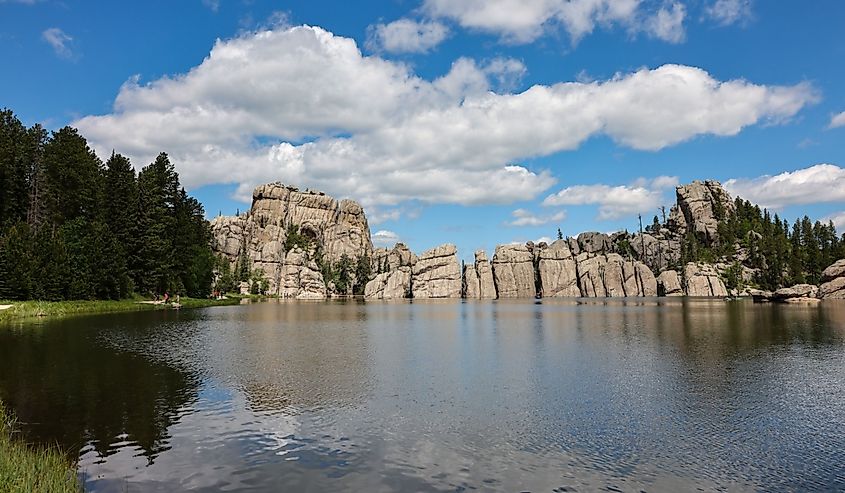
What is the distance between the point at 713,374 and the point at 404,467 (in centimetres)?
2370

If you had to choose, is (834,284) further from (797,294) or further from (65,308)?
(65,308)

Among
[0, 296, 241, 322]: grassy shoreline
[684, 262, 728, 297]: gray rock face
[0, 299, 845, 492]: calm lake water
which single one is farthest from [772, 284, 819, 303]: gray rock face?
[0, 296, 241, 322]: grassy shoreline

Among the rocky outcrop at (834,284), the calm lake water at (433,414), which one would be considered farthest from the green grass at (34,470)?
the rocky outcrop at (834,284)

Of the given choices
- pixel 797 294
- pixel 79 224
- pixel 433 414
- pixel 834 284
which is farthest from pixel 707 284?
pixel 433 414

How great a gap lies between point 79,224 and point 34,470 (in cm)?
8456

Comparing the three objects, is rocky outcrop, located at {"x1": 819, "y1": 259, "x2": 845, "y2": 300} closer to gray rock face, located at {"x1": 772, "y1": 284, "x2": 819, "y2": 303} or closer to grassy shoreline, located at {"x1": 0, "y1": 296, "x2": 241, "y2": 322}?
gray rock face, located at {"x1": 772, "y1": 284, "x2": 819, "y2": 303}

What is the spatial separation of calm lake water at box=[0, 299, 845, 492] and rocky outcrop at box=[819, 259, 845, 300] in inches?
4489

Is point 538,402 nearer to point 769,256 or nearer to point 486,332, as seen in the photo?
point 486,332

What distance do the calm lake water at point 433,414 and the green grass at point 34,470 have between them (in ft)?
2.61

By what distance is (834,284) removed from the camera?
13912 centimetres

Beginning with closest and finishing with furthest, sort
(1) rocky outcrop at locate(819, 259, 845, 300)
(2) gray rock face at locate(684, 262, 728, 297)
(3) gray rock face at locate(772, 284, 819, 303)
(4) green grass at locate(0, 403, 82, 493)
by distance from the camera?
(4) green grass at locate(0, 403, 82, 493), (3) gray rock face at locate(772, 284, 819, 303), (1) rocky outcrop at locate(819, 259, 845, 300), (2) gray rock face at locate(684, 262, 728, 297)

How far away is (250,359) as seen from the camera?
3806 centimetres

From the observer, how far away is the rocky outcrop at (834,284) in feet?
450

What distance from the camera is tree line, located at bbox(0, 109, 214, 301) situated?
73125 mm
